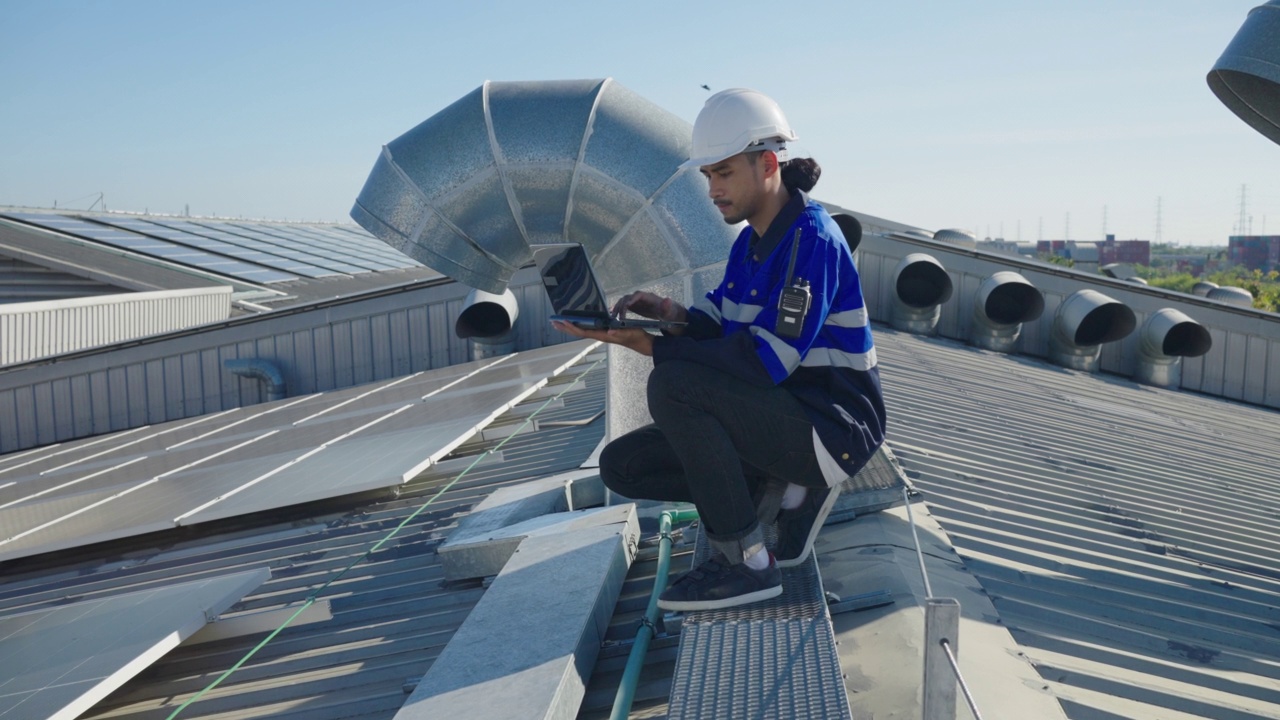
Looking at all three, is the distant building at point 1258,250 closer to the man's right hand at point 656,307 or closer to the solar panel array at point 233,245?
the solar panel array at point 233,245

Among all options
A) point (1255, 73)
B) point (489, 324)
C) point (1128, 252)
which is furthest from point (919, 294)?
point (1128, 252)

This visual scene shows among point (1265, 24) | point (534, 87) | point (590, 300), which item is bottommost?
point (590, 300)

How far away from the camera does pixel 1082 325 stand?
52.2 feet

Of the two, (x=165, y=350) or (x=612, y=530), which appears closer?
(x=612, y=530)

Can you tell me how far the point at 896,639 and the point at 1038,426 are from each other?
6.32 metres

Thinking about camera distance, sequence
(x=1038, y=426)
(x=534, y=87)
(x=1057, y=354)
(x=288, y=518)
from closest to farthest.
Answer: (x=534, y=87)
(x=288, y=518)
(x=1038, y=426)
(x=1057, y=354)

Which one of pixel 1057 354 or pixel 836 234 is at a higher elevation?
pixel 836 234

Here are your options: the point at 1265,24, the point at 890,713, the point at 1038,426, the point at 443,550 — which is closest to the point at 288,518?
the point at 443,550

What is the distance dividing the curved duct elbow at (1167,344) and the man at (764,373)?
43.4 ft

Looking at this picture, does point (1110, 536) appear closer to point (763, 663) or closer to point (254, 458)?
point (763, 663)

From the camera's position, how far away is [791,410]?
3.58m


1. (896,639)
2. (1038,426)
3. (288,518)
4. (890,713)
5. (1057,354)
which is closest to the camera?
(890,713)

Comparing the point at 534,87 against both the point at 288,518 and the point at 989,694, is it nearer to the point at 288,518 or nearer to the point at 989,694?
the point at 288,518

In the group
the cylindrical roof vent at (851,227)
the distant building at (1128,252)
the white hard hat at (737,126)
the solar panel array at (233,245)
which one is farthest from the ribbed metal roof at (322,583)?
the distant building at (1128,252)
